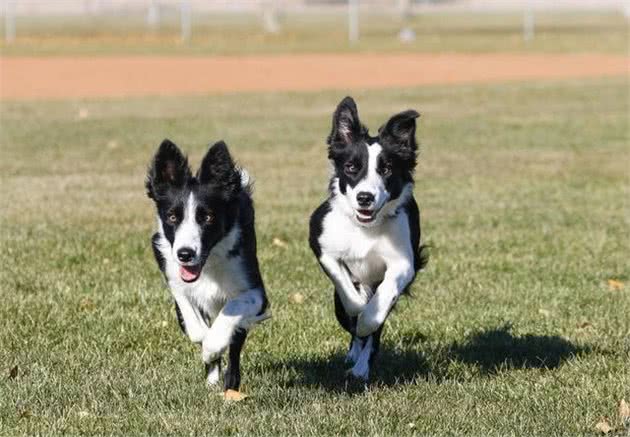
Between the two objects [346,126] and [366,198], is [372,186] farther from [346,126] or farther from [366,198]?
Answer: [346,126]

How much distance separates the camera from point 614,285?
9953mm

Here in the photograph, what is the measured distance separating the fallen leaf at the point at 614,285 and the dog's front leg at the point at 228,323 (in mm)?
4194

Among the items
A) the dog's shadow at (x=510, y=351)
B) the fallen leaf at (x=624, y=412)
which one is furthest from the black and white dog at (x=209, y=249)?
the fallen leaf at (x=624, y=412)

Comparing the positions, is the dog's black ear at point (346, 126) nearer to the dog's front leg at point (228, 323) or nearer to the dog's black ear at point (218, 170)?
the dog's black ear at point (218, 170)

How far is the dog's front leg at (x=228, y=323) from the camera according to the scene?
247 inches

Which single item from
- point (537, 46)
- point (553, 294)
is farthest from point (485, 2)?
point (553, 294)

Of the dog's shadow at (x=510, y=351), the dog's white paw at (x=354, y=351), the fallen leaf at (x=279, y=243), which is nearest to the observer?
the dog's white paw at (x=354, y=351)

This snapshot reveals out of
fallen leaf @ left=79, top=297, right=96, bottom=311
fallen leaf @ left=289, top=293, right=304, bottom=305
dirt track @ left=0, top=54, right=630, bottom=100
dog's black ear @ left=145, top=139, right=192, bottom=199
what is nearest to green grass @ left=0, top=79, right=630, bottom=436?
fallen leaf @ left=79, top=297, right=96, bottom=311

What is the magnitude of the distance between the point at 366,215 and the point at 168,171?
1.09 meters

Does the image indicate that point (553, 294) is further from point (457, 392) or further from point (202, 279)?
point (202, 279)

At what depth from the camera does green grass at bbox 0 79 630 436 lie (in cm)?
628

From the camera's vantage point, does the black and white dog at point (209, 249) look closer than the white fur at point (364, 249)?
Yes

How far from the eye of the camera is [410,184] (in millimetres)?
7078

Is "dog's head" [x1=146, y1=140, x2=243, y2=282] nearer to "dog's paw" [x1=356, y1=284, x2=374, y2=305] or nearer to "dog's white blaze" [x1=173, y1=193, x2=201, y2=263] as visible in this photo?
"dog's white blaze" [x1=173, y1=193, x2=201, y2=263]
